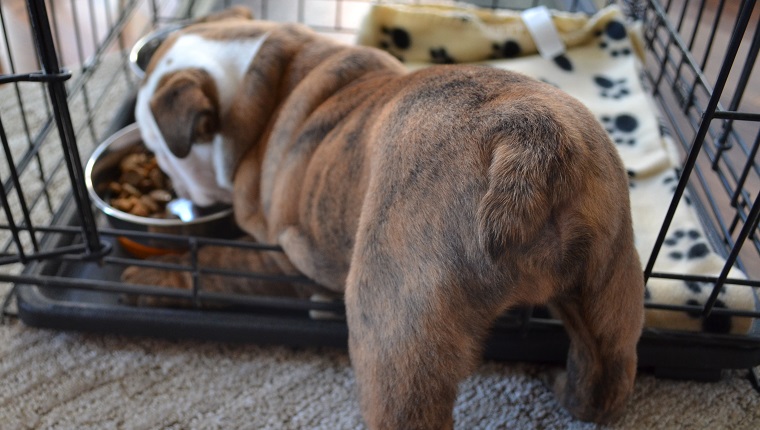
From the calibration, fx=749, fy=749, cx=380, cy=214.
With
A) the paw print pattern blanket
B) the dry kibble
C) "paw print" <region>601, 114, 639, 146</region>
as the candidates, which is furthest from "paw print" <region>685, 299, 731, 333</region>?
the dry kibble

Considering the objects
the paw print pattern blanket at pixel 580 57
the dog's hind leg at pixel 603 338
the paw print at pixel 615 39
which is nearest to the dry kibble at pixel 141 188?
the paw print pattern blanket at pixel 580 57

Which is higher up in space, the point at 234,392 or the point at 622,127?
the point at 622,127

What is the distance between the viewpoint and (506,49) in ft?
6.03

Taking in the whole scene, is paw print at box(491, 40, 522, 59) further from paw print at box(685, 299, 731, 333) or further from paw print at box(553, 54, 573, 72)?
paw print at box(685, 299, 731, 333)

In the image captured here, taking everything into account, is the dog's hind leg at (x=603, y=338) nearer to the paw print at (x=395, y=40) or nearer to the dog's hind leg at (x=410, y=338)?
the dog's hind leg at (x=410, y=338)

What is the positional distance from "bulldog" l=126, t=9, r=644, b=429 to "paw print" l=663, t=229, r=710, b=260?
1.05 feet

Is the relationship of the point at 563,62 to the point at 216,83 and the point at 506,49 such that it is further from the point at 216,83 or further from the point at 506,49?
the point at 216,83

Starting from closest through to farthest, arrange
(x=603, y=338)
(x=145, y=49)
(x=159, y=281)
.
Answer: (x=603, y=338), (x=159, y=281), (x=145, y=49)

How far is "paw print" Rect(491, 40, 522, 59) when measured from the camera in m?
1.83

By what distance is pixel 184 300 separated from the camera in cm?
128

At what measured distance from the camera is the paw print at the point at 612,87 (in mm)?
1694

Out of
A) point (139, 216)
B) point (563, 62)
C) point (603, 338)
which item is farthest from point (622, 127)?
point (139, 216)

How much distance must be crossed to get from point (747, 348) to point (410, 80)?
0.69 metres

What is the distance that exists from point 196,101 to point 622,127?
91 centimetres
